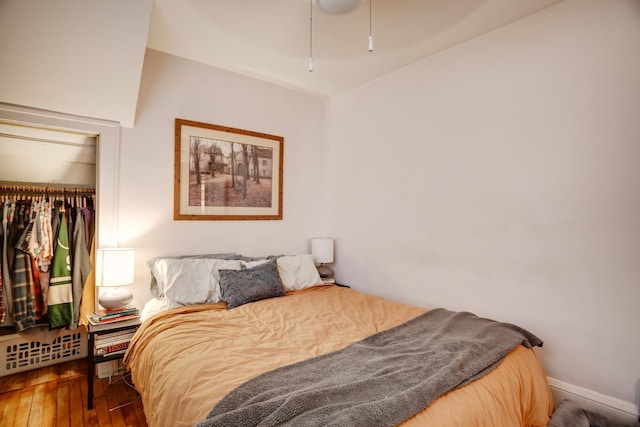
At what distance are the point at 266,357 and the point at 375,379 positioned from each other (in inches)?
22.2

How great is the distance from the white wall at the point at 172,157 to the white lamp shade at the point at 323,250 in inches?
10.1

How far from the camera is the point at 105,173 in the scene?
2.45m

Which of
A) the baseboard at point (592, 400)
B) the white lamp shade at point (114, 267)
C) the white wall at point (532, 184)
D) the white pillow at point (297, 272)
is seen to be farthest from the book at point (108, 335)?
the baseboard at point (592, 400)

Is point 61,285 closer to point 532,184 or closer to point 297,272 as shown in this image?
point 297,272

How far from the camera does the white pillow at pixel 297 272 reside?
113 inches

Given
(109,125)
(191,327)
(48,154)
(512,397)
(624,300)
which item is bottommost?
(512,397)

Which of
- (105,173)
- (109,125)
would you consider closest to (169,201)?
(105,173)

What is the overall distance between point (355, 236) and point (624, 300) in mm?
2077

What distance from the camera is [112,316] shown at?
7.21ft

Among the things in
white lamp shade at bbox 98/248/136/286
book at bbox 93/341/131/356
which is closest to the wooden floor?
book at bbox 93/341/131/356

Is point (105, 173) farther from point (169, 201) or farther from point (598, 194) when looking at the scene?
point (598, 194)

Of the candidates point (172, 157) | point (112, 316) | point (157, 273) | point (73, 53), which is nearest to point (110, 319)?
point (112, 316)

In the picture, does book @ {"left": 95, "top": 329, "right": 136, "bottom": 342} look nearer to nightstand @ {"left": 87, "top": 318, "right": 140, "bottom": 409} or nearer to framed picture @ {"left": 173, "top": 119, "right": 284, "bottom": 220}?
nightstand @ {"left": 87, "top": 318, "right": 140, "bottom": 409}

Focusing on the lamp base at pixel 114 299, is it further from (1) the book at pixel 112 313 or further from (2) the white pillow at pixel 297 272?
(2) the white pillow at pixel 297 272
